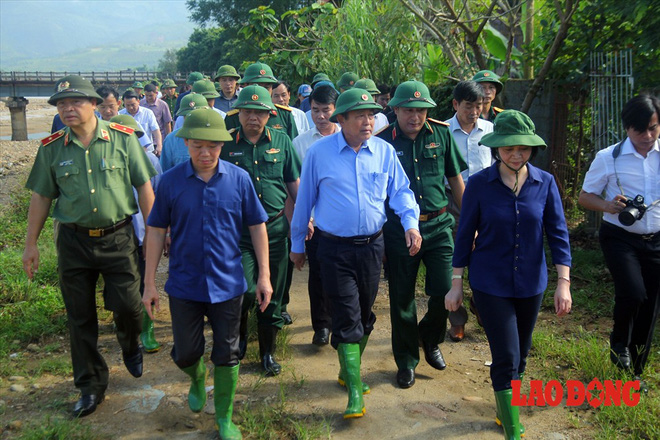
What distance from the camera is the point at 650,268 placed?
453 cm

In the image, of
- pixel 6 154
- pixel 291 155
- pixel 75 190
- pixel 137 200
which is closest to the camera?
pixel 75 190

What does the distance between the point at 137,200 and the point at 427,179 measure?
2181 millimetres

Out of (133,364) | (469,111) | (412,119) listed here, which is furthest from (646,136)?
(133,364)

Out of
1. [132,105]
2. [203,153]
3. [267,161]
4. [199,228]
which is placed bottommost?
[199,228]

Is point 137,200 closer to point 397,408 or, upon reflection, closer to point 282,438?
point 282,438

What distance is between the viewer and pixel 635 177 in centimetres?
452

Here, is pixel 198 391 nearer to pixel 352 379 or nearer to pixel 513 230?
pixel 352 379

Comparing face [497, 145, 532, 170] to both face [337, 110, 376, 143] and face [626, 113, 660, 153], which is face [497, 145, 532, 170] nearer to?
face [337, 110, 376, 143]

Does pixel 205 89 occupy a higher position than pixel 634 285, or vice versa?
pixel 205 89

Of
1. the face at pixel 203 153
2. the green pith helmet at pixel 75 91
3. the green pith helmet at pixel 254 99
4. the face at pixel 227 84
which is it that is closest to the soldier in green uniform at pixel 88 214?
the green pith helmet at pixel 75 91

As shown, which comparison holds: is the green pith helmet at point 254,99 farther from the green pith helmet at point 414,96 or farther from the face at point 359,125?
the green pith helmet at point 414,96

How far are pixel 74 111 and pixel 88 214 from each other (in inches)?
27.4

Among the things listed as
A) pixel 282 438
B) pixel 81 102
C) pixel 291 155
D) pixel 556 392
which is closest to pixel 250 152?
pixel 291 155

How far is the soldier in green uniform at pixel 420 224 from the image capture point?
482 centimetres
